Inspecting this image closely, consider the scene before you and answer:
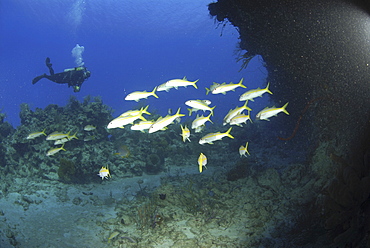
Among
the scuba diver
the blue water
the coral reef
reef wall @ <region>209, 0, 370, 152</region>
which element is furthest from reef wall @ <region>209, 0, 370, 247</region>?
the blue water

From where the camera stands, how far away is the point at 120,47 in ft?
461

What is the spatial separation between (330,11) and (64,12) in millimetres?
105561

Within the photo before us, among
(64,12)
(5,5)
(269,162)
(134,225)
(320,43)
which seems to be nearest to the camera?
(134,225)

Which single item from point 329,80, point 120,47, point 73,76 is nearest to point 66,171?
point 73,76

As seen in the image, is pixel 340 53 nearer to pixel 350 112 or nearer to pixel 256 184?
pixel 350 112

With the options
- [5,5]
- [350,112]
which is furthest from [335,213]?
[5,5]

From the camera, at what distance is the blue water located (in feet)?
260

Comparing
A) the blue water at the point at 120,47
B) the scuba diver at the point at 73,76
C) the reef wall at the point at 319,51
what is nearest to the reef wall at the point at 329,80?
the reef wall at the point at 319,51

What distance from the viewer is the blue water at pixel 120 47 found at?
7938 centimetres

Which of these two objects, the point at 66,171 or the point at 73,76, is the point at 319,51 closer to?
the point at 66,171

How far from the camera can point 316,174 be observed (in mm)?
6137

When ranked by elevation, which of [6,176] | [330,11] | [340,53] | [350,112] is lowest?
[6,176]

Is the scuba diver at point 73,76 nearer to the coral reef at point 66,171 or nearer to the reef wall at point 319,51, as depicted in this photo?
the coral reef at point 66,171

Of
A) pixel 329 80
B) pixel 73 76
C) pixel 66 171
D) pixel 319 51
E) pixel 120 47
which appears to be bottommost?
pixel 66 171
